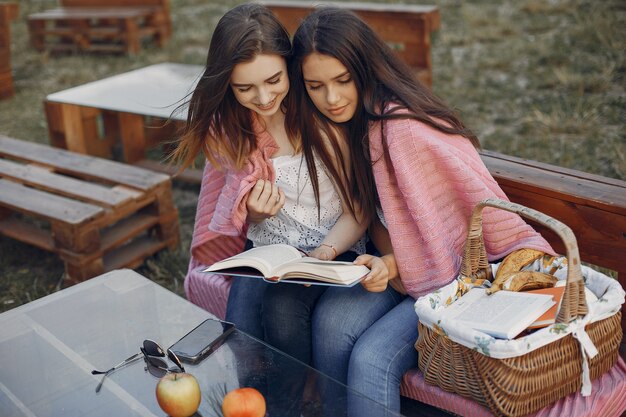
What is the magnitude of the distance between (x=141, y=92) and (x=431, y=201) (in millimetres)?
2867

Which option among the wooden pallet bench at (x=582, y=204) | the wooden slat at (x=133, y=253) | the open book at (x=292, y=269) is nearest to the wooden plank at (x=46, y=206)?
the wooden slat at (x=133, y=253)

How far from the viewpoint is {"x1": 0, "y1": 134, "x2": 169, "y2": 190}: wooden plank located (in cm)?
366

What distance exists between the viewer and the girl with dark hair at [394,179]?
2.22 metres

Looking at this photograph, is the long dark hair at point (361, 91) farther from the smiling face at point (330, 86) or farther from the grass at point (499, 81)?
the grass at point (499, 81)

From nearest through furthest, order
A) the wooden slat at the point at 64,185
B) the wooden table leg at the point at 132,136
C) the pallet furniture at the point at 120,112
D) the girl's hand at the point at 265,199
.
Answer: the girl's hand at the point at 265,199
the wooden slat at the point at 64,185
the pallet furniture at the point at 120,112
the wooden table leg at the point at 132,136

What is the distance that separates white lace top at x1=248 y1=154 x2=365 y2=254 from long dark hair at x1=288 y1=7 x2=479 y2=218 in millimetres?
53

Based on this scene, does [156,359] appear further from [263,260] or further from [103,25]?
[103,25]

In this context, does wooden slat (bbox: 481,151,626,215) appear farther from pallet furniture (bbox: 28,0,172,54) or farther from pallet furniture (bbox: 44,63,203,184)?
pallet furniture (bbox: 28,0,172,54)

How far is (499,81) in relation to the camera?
5.67 m

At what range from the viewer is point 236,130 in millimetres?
2512

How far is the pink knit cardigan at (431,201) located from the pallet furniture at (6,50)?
16.2ft

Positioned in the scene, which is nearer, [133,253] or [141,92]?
[133,253]

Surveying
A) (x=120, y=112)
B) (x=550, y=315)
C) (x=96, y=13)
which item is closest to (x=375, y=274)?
(x=550, y=315)

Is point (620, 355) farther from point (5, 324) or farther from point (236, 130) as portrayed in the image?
point (5, 324)
